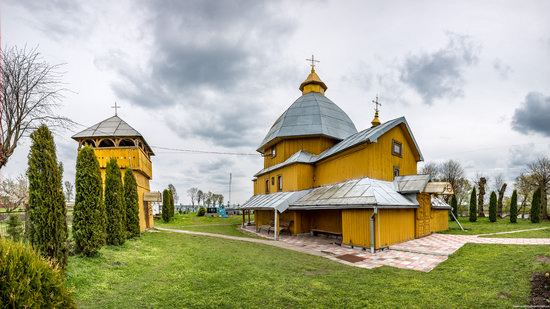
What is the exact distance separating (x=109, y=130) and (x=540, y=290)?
18.3 m

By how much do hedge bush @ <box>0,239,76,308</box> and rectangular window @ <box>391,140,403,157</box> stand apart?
15007 millimetres

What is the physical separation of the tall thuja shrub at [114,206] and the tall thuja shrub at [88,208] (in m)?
1.39

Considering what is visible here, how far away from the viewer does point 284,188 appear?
1894cm

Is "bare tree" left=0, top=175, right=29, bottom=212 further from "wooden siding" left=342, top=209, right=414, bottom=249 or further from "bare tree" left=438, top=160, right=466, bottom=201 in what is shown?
"bare tree" left=438, top=160, right=466, bottom=201

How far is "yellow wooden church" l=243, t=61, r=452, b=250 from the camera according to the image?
40.5 feet

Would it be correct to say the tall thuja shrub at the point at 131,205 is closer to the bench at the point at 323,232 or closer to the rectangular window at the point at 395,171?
the bench at the point at 323,232

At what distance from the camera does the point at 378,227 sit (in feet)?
38.3

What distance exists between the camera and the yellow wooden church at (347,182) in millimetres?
12336

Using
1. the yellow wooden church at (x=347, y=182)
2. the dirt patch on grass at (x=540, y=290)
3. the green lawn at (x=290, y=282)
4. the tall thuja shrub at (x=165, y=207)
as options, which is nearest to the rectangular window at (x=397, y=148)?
the yellow wooden church at (x=347, y=182)

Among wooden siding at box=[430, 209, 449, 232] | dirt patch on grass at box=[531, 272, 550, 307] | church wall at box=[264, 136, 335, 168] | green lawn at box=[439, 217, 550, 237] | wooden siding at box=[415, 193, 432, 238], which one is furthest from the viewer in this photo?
church wall at box=[264, 136, 335, 168]

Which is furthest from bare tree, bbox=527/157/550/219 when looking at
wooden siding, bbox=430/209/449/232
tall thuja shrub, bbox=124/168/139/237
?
tall thuja shrub, bbox=124/168/139/237

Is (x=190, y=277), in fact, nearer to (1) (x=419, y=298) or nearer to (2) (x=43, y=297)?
(2) (x=43, y=297)

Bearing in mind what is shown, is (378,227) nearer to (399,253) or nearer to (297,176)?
(399,253)

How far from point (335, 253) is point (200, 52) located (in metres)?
9.62
